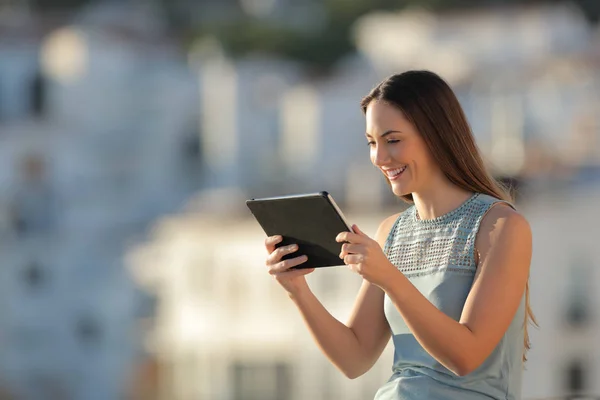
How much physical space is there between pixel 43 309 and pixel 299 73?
40.0 feet

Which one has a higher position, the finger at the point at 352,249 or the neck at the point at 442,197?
the neck at the point at 442,197

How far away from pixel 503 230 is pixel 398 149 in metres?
0.28

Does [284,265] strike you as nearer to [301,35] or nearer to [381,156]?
[381,156]

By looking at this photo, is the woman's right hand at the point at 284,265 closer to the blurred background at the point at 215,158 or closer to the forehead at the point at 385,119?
the forehead at the point at 385,119

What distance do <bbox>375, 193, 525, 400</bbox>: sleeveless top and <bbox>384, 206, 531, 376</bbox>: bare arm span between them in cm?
4

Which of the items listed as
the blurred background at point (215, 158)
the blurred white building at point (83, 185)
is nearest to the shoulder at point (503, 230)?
the blurred background at point (215, 158)

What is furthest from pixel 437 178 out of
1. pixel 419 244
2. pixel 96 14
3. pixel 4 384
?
pixel 96 14

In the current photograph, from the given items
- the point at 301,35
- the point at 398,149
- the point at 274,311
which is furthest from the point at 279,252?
the point at 301,35

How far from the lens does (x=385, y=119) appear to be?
3236 millimetres

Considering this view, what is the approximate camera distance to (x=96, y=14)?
6053cm

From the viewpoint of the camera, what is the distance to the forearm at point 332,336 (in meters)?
3.39

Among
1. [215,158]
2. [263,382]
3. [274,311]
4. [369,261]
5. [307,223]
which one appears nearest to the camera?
[369,261]

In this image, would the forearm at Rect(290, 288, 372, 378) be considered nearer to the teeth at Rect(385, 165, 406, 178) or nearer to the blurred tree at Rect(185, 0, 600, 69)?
the teeth at Rect(385, 165, 406, 178)

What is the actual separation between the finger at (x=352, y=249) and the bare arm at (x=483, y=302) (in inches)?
3.2
